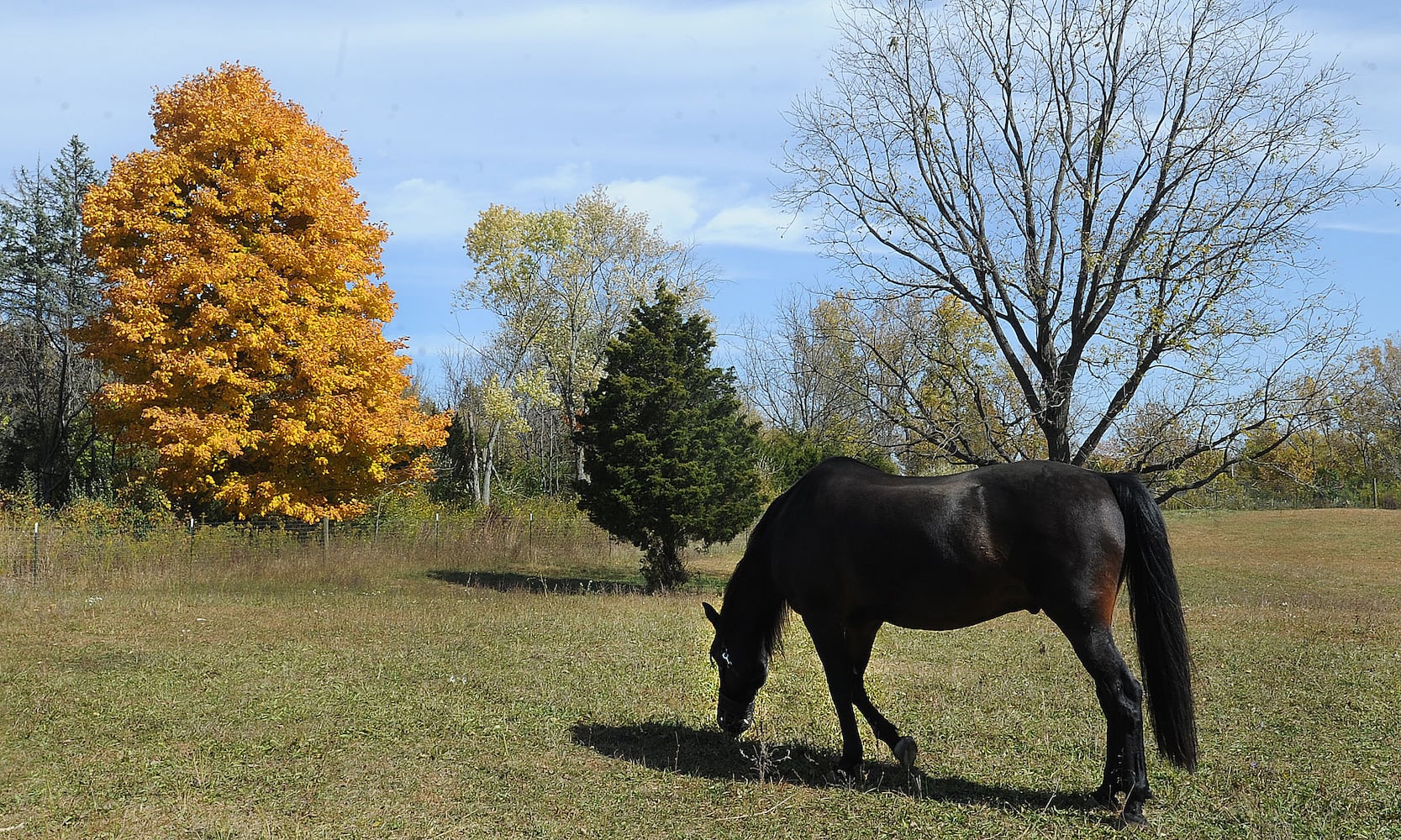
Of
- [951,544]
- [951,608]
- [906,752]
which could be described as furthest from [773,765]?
[951,544]

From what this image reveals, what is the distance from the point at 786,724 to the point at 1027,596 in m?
2.42

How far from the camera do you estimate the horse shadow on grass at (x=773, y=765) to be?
5.56 m

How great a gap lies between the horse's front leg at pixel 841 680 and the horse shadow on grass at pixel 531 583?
1111 centimetres

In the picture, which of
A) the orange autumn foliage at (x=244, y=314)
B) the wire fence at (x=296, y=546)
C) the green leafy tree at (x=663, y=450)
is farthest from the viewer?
the orange autumn foliage at (x=244, y=314)

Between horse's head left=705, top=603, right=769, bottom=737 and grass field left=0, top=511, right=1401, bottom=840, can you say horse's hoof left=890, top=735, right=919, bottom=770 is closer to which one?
grass field left=0, top=511, right=1401, bottom=840

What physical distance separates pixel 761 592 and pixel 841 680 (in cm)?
95

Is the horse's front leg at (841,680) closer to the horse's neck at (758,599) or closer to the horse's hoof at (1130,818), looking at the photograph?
the horse's neck at (758,599)

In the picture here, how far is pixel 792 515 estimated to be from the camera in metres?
6.53

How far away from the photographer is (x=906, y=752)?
5961 millimetres

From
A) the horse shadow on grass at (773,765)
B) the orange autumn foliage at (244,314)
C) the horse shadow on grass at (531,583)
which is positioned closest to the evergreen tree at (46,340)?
the orange autumn foliage at (244,314)

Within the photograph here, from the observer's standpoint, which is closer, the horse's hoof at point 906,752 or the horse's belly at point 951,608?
the horse's belly at point 951,608

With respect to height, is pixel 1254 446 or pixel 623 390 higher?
pixel 623 390

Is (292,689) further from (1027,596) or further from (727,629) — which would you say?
(1027,596)

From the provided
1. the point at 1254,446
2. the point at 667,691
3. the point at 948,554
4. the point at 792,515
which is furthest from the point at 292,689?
the point at 1254,446
